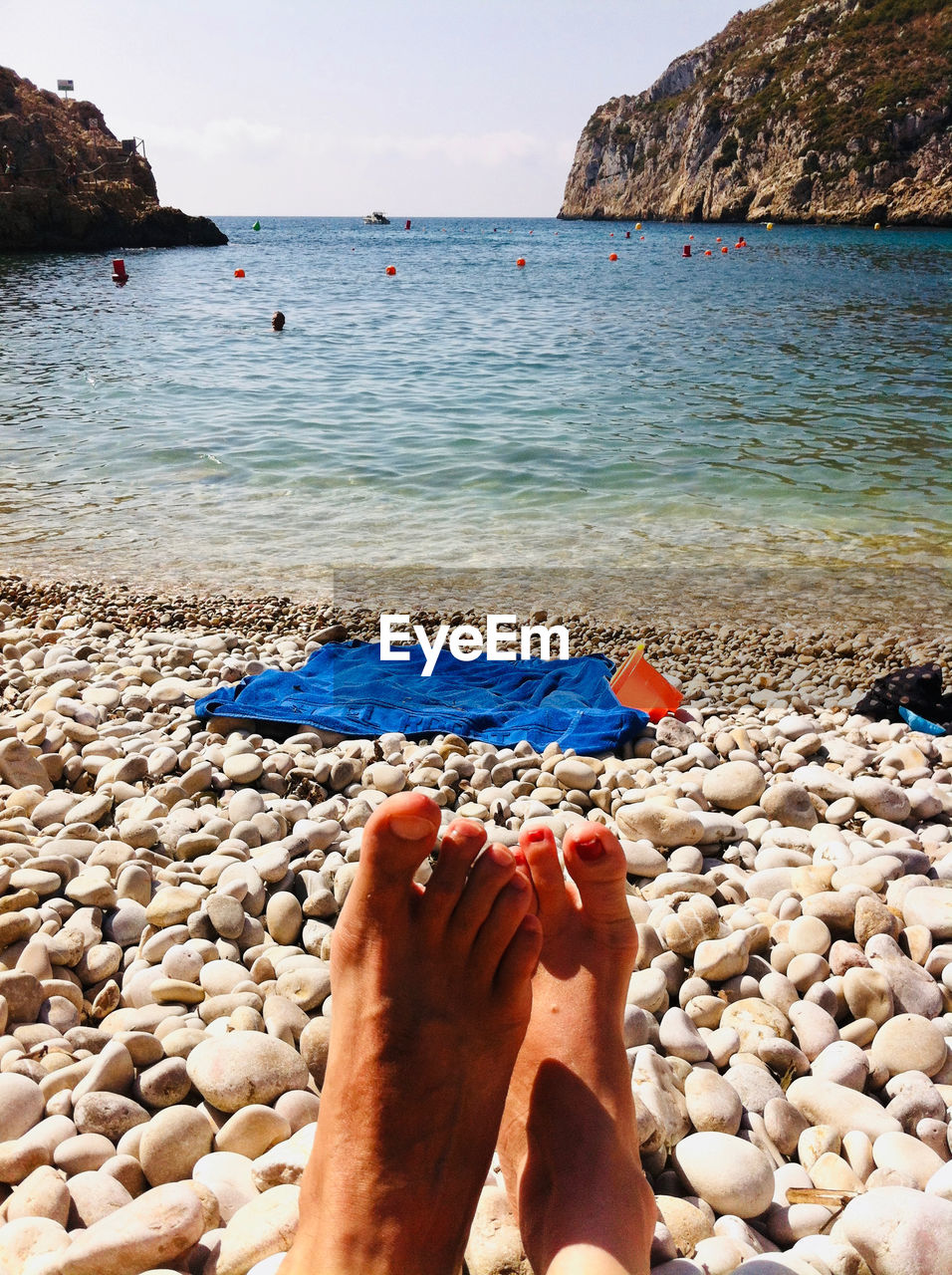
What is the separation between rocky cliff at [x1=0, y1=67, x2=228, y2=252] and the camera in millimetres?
37625

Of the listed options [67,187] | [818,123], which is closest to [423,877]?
[67,187]

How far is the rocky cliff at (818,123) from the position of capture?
49.9 metres

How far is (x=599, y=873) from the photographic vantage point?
174 centimetres

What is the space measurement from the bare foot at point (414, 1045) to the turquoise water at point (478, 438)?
160 inches

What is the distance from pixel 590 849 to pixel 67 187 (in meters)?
46.5

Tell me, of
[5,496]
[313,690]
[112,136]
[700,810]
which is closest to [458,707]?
[313,690]

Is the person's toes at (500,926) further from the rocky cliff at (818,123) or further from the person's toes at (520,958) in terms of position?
the rocky cliff at (818,123)

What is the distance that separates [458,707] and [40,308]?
20.2 m

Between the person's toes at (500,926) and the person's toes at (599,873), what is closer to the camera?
the person's toes at (500,926)

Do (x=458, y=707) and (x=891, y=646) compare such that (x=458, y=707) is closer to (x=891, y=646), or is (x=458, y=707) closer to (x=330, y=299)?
(x=891, y=646)

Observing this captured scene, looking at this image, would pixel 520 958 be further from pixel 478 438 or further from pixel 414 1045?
pixel 478 438

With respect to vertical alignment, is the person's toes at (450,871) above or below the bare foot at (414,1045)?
above

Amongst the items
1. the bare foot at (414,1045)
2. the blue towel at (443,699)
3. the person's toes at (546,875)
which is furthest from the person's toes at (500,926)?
the blue towel at (443,699)

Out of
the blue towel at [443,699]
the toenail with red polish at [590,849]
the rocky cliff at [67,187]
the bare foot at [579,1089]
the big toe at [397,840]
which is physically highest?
the rocky cliff at [67,187]
